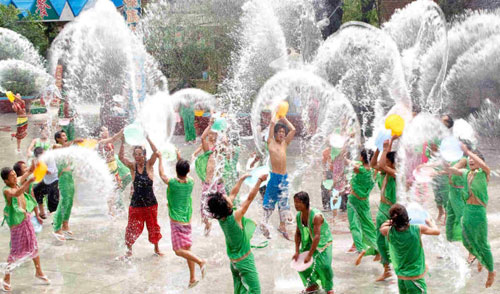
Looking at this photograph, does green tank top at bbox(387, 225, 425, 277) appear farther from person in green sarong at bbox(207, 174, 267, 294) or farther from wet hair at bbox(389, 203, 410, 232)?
person in green sarong at bbox(207, 174, 267, 294)

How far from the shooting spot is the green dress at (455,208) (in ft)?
26.5

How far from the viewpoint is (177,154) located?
9234mm

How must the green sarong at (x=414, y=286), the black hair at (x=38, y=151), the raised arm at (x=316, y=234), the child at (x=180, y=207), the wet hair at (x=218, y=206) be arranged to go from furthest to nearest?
the black hair at (x=38, y=151) < the child at (x=180, y=207) < the raised arm at (x=316, y=234) < the wet hair at (x=218, y=206) < the green sarong at (x=414, y=286)

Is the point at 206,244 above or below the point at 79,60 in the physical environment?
below

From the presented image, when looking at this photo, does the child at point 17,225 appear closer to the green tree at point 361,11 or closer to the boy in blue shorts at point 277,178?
the boy in blue shorts at point 277,178

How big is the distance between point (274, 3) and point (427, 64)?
4.96 m

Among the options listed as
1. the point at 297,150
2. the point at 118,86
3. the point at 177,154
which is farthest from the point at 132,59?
the point at 177,154

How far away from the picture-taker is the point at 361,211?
816 cm

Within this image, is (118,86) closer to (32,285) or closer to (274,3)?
(274,3)

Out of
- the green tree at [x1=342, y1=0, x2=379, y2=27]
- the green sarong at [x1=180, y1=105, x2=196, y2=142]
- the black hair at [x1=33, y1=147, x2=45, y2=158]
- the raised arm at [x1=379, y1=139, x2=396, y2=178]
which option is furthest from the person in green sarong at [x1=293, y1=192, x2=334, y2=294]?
the green tree at [x1=342, y1=0, x2=379, y2=27]

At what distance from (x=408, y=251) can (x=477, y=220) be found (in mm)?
1761

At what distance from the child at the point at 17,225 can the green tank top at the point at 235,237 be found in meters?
2.39

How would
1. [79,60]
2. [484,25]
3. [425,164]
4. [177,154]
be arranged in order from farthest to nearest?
[79,60] < [484,25] < [177,154] < [425,164]

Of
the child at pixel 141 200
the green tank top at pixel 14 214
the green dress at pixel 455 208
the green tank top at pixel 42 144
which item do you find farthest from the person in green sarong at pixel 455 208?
the green tank top at pixel 42 144
